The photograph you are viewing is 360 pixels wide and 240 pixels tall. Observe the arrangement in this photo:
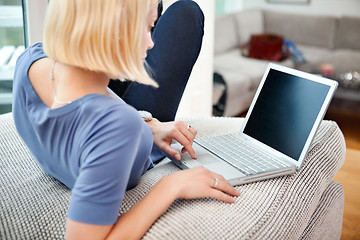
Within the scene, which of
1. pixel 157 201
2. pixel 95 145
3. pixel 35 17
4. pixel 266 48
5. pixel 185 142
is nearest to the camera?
pixel 95 145

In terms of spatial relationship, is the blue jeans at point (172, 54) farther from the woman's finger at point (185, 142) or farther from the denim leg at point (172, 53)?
the woman's finger at point (185, 142)

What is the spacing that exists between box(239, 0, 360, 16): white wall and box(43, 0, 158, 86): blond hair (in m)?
4.84

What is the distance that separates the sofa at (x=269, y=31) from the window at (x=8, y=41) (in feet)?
5.88

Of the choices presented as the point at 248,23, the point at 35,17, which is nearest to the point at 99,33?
the point at 35,17

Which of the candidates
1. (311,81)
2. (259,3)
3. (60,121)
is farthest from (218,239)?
(259,3)

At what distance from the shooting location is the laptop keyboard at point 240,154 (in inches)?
39.8

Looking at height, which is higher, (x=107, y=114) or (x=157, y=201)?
(x=107, y=114)

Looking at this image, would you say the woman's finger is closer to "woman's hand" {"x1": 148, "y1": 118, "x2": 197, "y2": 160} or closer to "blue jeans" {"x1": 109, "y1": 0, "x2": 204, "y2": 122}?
"woman's hand" {"x1": 148, "y1": 118, "x2": 197, "y2": 160}

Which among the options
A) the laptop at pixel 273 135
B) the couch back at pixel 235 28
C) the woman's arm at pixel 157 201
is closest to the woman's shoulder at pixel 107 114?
the woman's arm at pixel 157 201

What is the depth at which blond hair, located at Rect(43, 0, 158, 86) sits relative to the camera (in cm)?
69

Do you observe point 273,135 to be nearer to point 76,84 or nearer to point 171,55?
point 171,55

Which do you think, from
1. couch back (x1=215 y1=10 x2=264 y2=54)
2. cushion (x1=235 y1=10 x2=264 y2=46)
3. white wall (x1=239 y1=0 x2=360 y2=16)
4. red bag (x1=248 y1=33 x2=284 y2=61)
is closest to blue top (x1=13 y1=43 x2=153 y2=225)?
red bag (x1=248 y1=33 x2=284 y2=61)

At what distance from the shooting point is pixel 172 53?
129cm

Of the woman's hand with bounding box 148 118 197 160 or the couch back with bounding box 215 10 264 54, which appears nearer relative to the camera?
the woman's hand with bounding box 148 118 197 160
